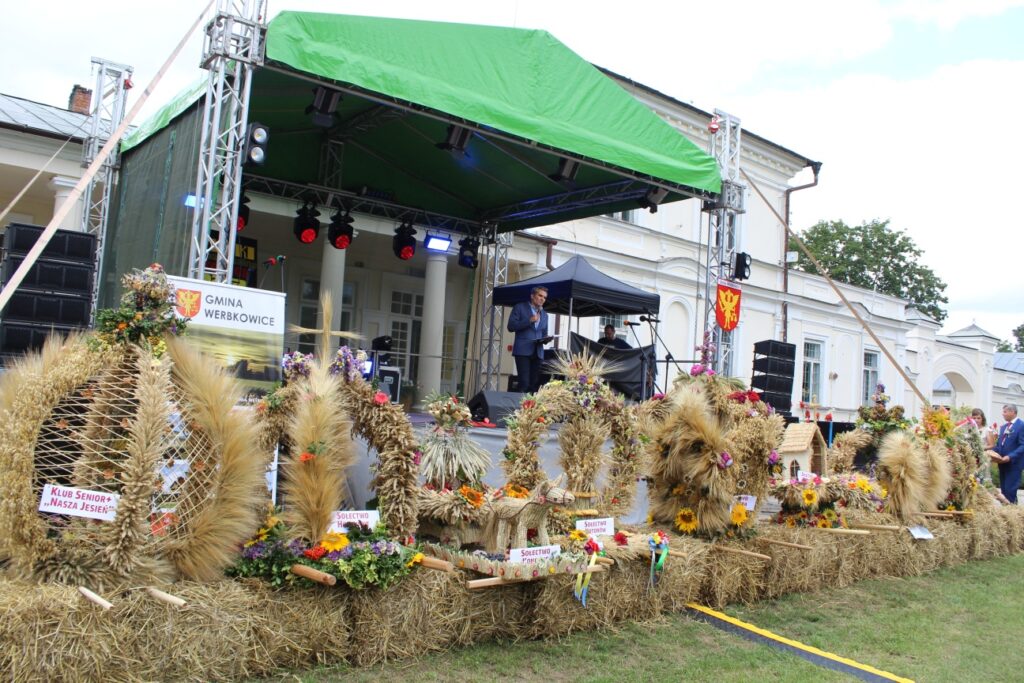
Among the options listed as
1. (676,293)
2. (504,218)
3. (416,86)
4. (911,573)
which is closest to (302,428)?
(416,86)

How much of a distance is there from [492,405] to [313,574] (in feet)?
16.9

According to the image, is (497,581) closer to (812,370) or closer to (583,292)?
(583,292)

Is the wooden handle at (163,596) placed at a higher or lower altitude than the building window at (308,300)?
lower

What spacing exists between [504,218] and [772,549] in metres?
7.43

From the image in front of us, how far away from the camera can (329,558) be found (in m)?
3.54

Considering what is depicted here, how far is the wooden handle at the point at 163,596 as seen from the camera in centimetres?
298

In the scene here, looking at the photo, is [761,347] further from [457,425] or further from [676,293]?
[457,425]

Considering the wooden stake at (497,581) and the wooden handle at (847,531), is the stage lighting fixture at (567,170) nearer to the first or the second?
the wooden handle at (847,531)

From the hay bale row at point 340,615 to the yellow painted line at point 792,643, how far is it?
0.46 feet

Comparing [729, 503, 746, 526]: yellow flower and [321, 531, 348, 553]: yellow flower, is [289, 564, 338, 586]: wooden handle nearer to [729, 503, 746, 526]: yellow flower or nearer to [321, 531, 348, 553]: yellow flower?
[321, 531, 348, 553]: yellow flower

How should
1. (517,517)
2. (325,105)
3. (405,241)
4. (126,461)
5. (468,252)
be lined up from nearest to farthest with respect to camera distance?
(126,461) → (517,517) → (325,105) → (405,241) → (468,252)

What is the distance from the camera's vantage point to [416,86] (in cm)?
682

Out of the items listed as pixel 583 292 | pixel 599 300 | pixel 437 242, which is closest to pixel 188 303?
pixel 583 292

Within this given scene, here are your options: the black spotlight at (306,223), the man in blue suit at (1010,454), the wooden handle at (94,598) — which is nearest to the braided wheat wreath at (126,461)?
the wooden handle at (94,598)
